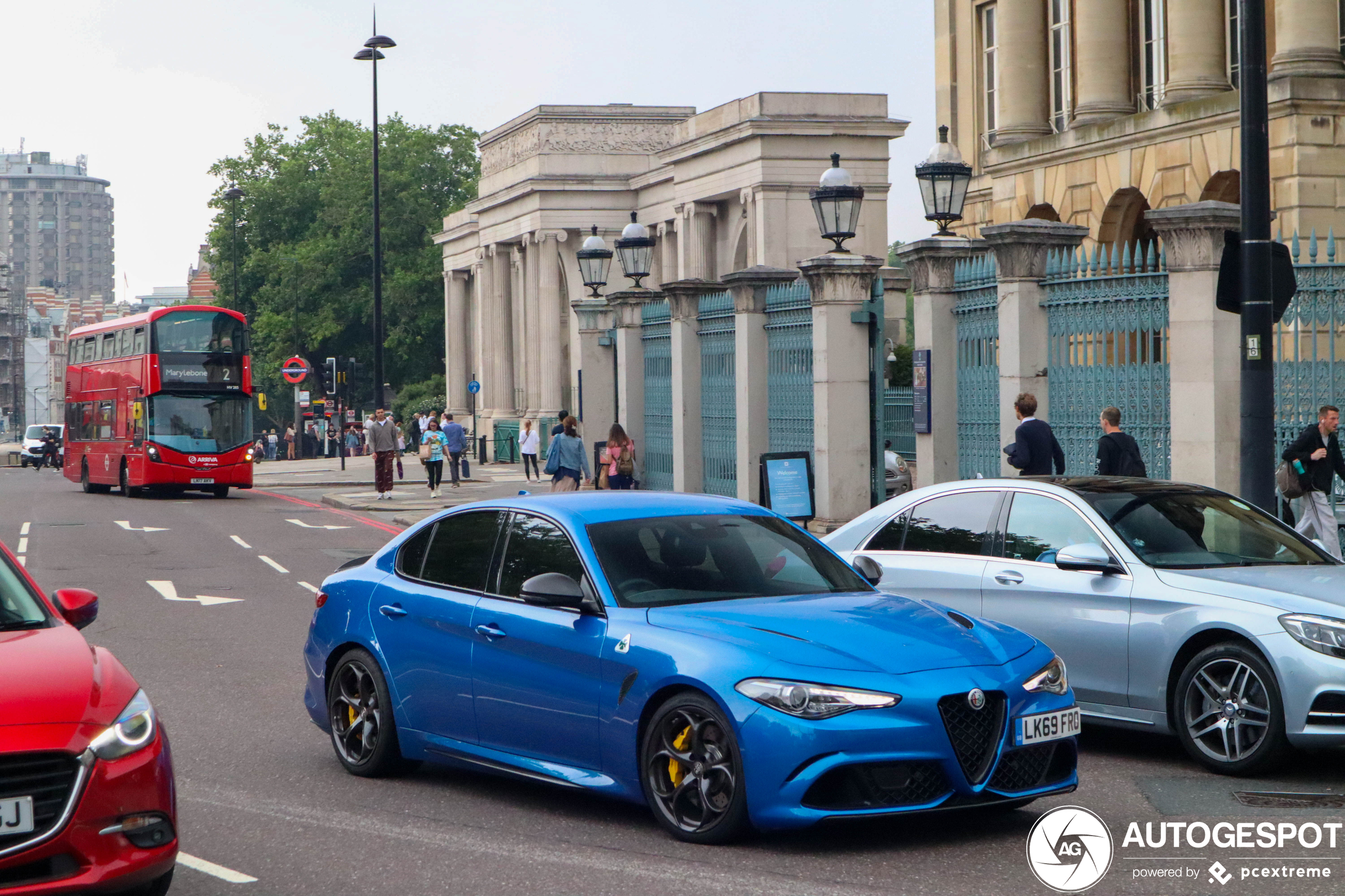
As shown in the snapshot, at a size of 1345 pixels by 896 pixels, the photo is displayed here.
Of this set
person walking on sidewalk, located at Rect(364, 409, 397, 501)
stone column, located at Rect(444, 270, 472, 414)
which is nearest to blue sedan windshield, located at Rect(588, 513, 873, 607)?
person walking on sidewalk, located at Rect(364, 409, 397, 501)

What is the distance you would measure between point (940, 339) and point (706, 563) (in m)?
11.9

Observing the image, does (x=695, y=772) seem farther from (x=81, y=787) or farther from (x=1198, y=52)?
(x=1198, y=52)

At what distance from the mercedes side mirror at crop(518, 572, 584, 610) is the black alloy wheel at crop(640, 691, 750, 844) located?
61 centimetres

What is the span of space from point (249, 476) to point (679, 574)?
Answer: 107 feet

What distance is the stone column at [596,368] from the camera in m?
30.0

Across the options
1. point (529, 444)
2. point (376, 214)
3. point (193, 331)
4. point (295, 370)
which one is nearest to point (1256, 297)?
point (193, 331)

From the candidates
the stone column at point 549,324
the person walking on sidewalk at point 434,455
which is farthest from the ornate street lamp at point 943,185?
the stone column at point 549,324

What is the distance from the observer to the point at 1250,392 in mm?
11625

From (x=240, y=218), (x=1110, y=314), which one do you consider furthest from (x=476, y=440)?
(x=1110, y=314)

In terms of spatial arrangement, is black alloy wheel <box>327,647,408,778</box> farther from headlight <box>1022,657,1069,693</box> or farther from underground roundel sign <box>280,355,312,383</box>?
underground roundel sign <box>280,355,312,383</box>

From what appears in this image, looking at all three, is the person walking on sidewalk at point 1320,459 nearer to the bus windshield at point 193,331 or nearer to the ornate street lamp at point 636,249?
the ornate street lamp at point 636,249

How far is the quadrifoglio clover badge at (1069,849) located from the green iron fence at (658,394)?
19.7 metres

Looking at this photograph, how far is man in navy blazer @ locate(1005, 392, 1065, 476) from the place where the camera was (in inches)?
615

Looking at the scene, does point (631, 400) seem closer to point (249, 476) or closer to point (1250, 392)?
point (249, 476)
